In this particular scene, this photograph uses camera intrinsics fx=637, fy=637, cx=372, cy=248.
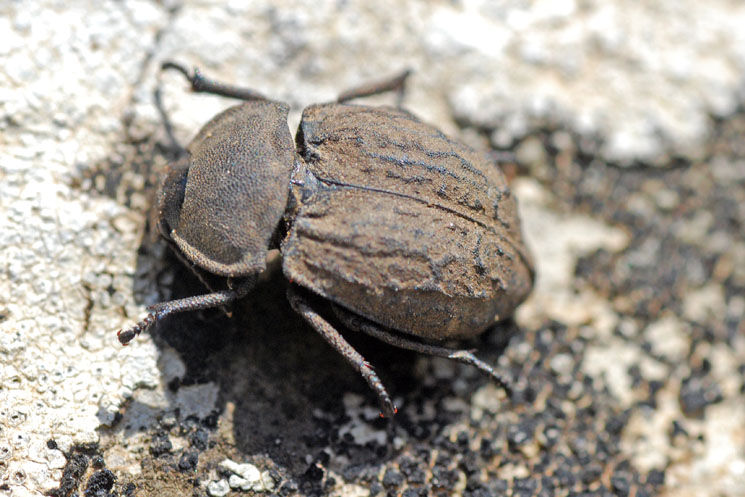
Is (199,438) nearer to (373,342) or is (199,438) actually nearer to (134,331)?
(134,331)

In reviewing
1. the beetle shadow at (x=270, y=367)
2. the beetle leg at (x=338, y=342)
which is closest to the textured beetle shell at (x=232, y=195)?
the beetle leg at (x=338, y=342)

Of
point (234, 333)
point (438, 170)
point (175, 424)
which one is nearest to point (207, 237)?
point (234, 333)

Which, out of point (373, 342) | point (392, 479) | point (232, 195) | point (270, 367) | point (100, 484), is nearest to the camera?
point (100, 484)

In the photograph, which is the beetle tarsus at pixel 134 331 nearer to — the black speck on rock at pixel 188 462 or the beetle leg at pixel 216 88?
the black speck on rock at pixel 188 462

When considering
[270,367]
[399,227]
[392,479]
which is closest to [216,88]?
[399,227]

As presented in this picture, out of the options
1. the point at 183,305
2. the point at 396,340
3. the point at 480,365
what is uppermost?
the point at 183,305

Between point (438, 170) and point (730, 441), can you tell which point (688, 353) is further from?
point (438, 170)

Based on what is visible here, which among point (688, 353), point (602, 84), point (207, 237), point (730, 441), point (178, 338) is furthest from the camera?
point (602, 84)
